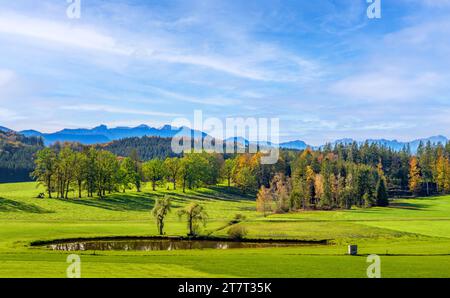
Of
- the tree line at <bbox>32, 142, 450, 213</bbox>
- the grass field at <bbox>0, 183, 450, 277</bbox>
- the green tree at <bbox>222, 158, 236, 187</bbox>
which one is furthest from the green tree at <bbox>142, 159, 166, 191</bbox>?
the green tree at <bbox>222, 158, 236, 187</bbox>

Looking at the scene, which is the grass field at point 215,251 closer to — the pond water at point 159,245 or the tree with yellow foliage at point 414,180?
the pond water at point 159,245

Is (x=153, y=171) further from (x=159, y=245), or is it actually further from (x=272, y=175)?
(x=159, y=245)

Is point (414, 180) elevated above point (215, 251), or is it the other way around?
point (414, 180)

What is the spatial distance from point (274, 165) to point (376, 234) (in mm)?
103294

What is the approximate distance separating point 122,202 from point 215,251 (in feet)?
227

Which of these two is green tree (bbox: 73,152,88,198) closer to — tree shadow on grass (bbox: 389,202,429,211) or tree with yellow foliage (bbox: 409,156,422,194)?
tree shadow on grass (bbox: 389,202,429,211)

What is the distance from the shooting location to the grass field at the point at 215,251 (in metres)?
33.2

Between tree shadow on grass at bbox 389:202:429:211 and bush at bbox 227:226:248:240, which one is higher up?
bush at bbox 227:226:248:240

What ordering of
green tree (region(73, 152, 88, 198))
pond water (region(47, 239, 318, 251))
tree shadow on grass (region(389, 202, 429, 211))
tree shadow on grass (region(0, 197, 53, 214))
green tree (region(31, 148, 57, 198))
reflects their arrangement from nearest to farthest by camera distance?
1. pond water (region(47, 239, 318, 251))
2. tree shadow on grass (region(0, 197, 53, 214))
3. green tree (region(31, 148, 57, 198))
4. green tree (region(73, 152, 88, 198))
5. tree shadow on grass (region(389, 202, 429, 211))

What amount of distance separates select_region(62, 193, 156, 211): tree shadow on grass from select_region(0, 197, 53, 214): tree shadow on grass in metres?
12.6

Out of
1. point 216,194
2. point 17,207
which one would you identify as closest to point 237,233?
point 17,207

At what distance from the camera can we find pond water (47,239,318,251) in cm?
5447

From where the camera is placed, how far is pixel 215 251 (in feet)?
163

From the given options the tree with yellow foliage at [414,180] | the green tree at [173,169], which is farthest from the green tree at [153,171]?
the tree with yellow foliage at [414,180]
